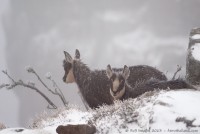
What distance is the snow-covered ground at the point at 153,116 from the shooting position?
6289 millimetres

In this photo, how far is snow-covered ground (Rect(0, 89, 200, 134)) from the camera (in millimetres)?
6289

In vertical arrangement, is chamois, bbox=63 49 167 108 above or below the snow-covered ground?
above

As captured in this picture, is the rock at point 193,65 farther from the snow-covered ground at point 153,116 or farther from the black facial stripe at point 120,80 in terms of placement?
the snow-covered ground at point 153,116

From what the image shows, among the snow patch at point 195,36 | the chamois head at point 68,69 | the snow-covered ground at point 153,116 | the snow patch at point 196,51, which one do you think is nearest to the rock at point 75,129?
the snow-covered ground at point 153,116

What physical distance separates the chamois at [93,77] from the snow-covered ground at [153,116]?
191 centimetres

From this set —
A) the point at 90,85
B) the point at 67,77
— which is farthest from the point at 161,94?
the point at 67,77

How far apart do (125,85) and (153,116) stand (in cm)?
257

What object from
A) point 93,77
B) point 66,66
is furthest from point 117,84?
point 66,66

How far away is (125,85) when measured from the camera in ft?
30.3

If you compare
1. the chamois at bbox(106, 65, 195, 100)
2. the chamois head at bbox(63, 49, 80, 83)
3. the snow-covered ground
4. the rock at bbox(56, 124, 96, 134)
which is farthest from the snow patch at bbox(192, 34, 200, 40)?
the rock at bbox(56, 124, 96, 134)

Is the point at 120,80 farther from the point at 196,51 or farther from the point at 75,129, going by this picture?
the point at 196,51

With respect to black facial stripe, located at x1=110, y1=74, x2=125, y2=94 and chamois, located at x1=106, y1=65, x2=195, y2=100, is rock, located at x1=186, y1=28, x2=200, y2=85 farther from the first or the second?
black facial stripe, located at x1=110, y1=74, x2=125, y2=94

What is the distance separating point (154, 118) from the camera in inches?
262

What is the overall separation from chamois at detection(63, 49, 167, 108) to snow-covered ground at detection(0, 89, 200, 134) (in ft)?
6.26
